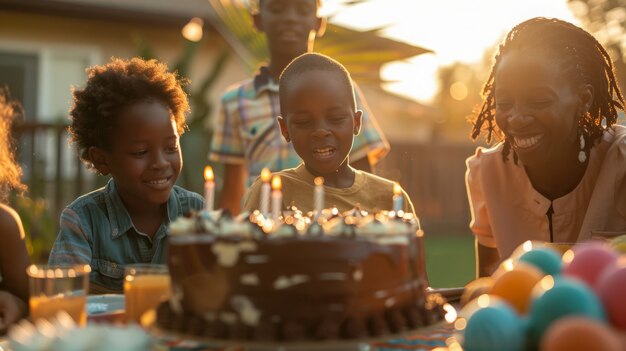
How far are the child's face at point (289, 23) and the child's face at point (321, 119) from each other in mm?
875

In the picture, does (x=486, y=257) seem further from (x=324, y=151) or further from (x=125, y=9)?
(x=125, y=9)

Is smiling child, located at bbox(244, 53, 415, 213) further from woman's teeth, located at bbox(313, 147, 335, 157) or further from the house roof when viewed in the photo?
the house roof

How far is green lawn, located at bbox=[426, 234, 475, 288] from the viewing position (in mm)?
8945

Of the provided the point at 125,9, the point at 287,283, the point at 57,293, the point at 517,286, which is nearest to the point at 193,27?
the point at 125,9

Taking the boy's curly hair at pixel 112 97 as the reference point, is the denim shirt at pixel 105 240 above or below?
below

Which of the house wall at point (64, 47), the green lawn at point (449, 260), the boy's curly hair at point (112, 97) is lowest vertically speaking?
the green lawn at point (449, 260)

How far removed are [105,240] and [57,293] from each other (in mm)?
1319

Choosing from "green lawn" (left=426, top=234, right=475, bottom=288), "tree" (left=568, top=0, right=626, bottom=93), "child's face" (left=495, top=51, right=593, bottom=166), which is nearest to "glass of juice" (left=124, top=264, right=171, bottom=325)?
"child's face" (left=495, top=51, right=593, bottom=166)

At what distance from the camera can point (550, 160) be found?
331 centimetres

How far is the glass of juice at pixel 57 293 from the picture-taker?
79.2 inches

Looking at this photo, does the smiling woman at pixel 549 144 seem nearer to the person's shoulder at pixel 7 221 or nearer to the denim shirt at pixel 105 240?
the denim shirt at pixel 105 240

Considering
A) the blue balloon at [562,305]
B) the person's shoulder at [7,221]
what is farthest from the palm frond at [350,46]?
the blue balloon at [562,305]

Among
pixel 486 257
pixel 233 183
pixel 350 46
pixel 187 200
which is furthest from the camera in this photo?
pixel 350 46

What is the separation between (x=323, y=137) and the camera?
334 cm
